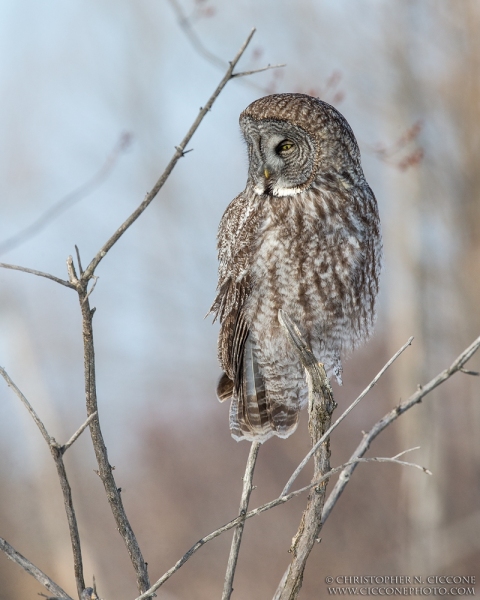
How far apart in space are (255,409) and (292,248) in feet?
2.80

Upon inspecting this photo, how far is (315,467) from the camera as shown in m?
2.42

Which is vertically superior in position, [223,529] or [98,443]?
[98,443]

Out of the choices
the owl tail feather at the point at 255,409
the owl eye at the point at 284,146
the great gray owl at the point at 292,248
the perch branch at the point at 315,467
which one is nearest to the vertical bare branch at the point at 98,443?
the perch branch at the point at 315,467

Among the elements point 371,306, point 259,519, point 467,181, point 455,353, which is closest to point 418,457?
point 455,353

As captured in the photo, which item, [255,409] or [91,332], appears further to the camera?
[255,409]

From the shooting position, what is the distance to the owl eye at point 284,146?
312 cm

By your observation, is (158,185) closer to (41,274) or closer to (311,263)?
(41,274)

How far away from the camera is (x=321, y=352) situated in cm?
327

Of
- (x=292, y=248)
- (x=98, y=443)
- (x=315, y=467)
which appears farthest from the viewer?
(x=292, y=248)

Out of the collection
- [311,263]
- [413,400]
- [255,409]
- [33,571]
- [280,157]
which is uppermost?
[280,157]

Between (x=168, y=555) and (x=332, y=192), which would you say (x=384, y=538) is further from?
(x=332, y=192)

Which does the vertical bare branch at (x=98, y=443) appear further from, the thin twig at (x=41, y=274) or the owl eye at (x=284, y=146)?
the owl eye at (x=284, y=146)

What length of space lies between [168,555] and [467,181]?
29.6 ft

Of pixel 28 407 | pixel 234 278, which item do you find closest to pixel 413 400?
pixel 28 407
